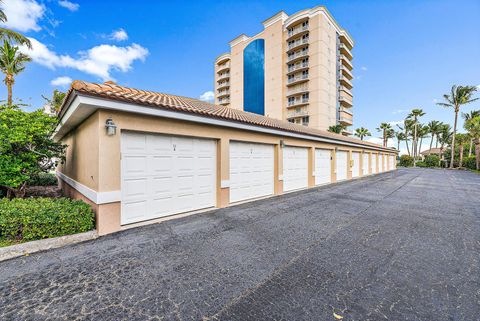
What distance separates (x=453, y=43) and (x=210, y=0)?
19.9m

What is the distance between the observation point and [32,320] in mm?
2057

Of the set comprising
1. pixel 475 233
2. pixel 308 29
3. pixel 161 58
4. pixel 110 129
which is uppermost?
pixel 308 29

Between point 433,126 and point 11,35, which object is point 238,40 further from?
point 433,126

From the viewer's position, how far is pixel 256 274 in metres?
2.91

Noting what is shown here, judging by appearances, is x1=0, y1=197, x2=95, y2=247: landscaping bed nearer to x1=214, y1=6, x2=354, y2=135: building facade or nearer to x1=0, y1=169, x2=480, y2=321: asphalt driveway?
x1=0, y1=169, x2=480, y2=321: asphalt driveway

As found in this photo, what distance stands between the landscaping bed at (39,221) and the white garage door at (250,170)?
14.2 feet

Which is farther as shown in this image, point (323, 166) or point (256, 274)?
point (323, 166)

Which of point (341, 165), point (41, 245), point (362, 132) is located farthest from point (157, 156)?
point (362, 132)

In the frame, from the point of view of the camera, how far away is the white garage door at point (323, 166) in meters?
12.0

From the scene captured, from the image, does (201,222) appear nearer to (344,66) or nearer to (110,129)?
(110,129)

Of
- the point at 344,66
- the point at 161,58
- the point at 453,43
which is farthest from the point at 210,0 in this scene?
the point at 344,66

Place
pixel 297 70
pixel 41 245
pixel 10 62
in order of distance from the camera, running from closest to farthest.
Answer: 1. pixel 41 245
2. pixel 10 62
3. pixel 297 70

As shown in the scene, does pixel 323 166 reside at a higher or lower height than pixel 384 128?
lower

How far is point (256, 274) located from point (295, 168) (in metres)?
7.92
